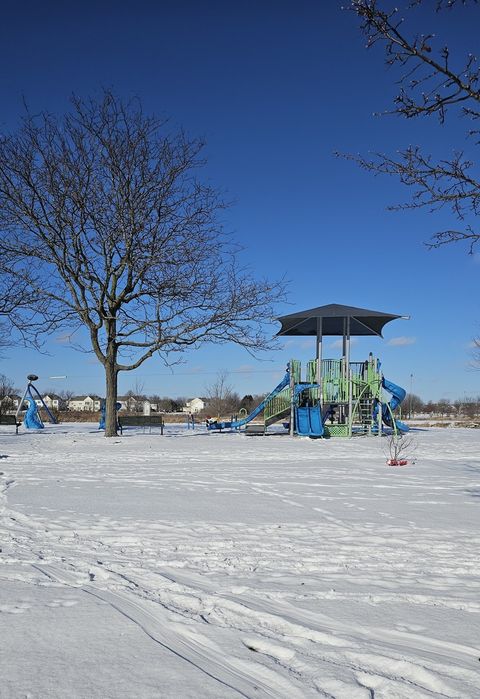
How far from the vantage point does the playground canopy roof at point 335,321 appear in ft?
81.9

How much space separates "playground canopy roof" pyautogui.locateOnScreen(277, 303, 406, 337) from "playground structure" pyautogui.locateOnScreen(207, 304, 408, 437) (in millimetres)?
42

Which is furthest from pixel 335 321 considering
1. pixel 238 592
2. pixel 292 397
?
pixel 238 592

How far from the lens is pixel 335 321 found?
27016 millimetres

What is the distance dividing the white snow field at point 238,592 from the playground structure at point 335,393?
49.9 ft

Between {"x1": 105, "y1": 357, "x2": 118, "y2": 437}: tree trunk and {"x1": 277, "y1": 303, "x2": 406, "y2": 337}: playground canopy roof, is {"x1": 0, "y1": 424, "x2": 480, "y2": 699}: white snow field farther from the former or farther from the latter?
{"x1": 277, "y1": 303, "x2": 406, "y2": 337}: playground canopy roof

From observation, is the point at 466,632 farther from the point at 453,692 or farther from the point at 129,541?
the point at 129,541

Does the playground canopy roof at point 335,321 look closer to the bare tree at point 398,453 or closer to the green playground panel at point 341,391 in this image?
the green playground panel at point 341,391

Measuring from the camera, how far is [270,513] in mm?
6879

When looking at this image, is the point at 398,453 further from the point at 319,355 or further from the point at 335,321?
the point at 335,321

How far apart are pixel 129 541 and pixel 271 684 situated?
3.04 meters

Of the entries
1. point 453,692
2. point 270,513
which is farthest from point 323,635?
point 270,513

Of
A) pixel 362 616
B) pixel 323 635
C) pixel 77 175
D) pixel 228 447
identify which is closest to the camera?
pixel 323 635

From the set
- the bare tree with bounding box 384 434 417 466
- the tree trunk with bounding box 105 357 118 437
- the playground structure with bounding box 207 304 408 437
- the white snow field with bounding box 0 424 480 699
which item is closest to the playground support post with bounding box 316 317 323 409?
the playground structure with bounding box 207 304 408 437

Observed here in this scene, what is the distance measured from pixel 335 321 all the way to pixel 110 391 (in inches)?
441
